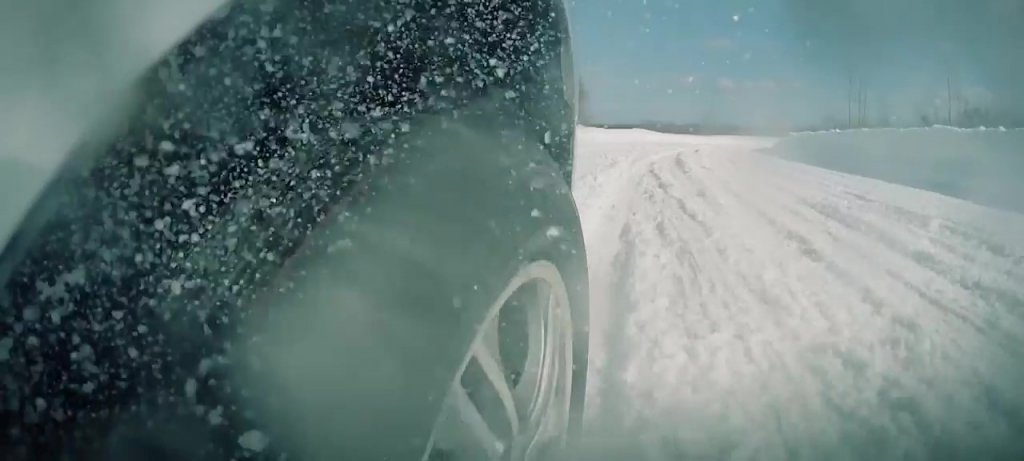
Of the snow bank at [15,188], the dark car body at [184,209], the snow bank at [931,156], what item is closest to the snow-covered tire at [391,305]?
the dark car body at [184,209]

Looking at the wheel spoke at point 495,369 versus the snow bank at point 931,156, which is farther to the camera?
the snow bank at point 931,156

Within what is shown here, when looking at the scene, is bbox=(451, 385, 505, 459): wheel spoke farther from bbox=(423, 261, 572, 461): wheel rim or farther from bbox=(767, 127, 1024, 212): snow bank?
bbox=(767, 127, 1024, 212): snow bank

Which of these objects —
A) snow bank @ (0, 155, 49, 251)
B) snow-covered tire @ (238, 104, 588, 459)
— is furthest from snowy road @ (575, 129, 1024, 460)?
snow bank @ (0, 155, 49, 251)

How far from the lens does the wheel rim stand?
127cm

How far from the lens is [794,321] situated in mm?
1531

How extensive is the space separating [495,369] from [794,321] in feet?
2.08

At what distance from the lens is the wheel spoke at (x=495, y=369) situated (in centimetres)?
132

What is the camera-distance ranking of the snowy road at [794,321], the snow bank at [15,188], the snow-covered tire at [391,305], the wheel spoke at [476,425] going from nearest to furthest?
the snow bank at [15,188], the snow-covered tire at [391,305], the wheel spoke at [476,425], the snowy road at [794,321]

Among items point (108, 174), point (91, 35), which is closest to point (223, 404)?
point (108, 174)

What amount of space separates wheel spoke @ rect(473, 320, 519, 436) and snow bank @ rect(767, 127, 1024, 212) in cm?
67

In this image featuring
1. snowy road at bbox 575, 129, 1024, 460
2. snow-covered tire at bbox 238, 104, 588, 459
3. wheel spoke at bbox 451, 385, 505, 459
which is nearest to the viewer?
snow-covered tire at bbox 238, 104, 588, 459

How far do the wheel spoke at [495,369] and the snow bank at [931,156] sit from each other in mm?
674

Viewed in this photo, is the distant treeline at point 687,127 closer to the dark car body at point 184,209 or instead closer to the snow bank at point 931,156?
the snow bank at point 931,156

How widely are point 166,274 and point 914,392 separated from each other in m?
1.62
